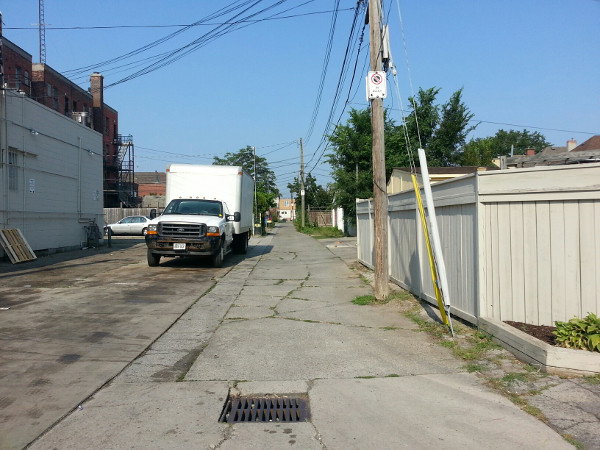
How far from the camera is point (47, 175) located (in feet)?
59.4

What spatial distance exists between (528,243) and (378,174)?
3.67 meters

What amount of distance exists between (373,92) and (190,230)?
22.4 feet

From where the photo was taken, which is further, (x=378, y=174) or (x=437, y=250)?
(x=378, y=174)

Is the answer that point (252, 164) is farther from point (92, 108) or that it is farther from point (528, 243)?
point (528, 243)

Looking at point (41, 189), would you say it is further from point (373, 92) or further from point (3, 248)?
point (373, 92)

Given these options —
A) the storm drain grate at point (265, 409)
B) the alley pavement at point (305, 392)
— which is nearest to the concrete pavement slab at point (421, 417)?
the alley pavement at point (305, 392)

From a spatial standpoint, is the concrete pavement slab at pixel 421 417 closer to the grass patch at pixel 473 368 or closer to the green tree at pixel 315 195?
the grass patch at pixel 473 368

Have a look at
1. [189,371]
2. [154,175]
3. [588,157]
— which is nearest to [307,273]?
[588,157]

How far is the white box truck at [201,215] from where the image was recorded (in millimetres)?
13734

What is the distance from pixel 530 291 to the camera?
239 inches

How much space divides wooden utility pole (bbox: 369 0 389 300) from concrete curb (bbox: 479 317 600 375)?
372 centimetres

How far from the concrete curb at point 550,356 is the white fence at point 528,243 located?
2.26ft

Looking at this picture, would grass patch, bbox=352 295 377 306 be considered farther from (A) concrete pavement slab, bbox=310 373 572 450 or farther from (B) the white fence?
(A) concrete pavement slab, bbox=310 373 572 450

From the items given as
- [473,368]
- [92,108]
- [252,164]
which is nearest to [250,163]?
[252,164]
